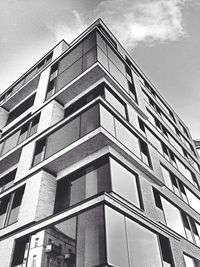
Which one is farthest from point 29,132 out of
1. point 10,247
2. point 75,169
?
point 10,247

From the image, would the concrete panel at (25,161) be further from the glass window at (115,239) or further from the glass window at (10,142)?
the glass window at (115,239)

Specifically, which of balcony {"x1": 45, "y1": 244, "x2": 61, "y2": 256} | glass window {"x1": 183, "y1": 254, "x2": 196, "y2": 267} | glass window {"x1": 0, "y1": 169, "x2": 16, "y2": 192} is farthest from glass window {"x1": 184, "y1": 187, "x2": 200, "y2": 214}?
glass window {"x1": 0, "y1": 169, "x2": 16, "y2": 192}

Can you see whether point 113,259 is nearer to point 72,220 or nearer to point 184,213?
point 72,220

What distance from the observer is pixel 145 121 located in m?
16.4

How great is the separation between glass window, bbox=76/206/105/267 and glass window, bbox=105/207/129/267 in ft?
Answer: 0.57

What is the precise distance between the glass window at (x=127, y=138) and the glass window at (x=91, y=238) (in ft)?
14.0

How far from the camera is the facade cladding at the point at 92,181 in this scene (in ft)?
26.3

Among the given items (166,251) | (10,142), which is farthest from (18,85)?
(166,251)

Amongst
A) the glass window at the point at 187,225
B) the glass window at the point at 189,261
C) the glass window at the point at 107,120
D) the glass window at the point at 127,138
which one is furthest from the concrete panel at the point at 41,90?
the glass window at the point at 189,261

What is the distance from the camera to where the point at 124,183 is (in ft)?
33.8

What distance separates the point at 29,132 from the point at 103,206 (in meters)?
9.13

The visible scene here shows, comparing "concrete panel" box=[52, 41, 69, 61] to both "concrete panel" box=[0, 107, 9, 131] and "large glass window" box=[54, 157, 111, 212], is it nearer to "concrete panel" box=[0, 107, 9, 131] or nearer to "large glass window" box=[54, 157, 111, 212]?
A: "concrete panel" box=[0, 107, 9, 131]

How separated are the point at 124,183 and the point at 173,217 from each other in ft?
16.0

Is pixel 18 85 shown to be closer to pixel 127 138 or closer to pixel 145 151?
pixel 145 151
